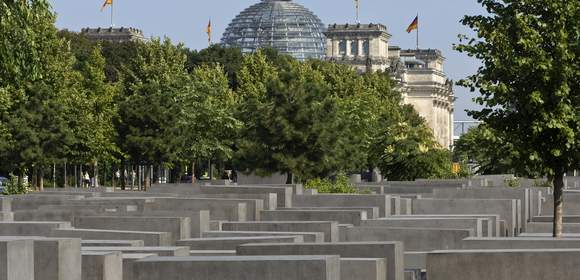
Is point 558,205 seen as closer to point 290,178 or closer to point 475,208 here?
point 475,208

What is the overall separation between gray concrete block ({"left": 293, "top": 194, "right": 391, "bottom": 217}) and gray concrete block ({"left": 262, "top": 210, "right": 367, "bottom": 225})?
3.47m

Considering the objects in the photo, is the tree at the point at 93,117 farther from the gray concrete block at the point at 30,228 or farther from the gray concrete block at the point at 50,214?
the gray concrete block at the point at 30,228

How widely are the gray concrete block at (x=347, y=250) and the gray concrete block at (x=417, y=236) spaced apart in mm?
4434

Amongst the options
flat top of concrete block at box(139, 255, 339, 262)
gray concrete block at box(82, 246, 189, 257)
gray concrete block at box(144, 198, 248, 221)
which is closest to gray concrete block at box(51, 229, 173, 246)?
gray concrete block at box(82, 246, 189, 257)

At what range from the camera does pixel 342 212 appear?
3080cm

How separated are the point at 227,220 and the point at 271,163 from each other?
99.0 ft

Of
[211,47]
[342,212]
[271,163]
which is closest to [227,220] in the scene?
[342,212]

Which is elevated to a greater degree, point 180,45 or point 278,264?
point 180,45

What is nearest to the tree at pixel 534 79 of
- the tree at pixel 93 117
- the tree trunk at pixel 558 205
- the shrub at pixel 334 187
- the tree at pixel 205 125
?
the tree trunk at pixel 558 205

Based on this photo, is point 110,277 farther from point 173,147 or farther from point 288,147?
point 173,147

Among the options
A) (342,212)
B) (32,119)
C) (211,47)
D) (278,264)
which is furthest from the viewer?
(211,47)

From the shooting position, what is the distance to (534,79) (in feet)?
83.4

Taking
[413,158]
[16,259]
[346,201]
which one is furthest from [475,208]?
[413,158]

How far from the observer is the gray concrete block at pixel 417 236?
26.2m
